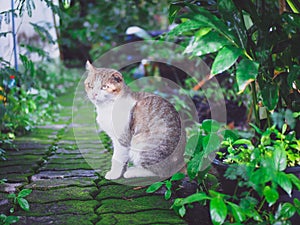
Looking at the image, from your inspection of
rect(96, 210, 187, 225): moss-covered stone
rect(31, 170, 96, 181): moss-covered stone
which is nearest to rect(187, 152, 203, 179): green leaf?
rect(96, 210, 187, 225): moss-covered stone

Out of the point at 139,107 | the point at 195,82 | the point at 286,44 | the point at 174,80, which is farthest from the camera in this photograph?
the point at 174,80

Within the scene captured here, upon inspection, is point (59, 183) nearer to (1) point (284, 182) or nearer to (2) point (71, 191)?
(2) point (71, 191)

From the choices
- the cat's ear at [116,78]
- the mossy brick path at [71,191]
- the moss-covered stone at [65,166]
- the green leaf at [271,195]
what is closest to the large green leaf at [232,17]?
the green leaf at [271,195]

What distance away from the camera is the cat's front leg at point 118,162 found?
237 centimetres

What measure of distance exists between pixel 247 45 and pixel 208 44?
35cm

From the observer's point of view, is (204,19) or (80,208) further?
(80,208)

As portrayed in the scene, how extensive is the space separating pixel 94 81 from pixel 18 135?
5.10 feet

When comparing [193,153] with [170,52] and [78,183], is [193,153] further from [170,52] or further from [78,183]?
[170,52]

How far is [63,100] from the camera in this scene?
588 centimetres

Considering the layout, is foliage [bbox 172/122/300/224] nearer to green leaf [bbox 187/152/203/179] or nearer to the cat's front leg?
green leaf [bbox 187/152/203/179]

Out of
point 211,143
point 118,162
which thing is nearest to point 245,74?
point 211,143

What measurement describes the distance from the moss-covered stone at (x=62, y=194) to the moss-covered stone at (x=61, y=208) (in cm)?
5

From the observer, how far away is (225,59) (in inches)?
62.0

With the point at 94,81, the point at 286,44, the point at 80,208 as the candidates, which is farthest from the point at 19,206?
the point at 286,44
